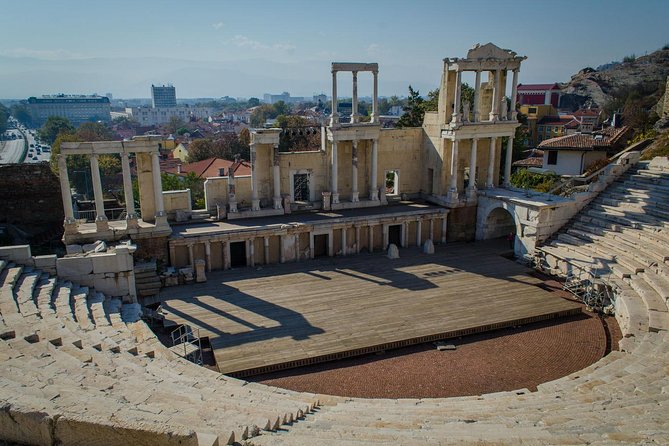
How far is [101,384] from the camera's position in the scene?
29.1 feet

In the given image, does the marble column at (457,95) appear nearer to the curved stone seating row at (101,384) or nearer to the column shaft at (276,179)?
the column shaft at (276,179)

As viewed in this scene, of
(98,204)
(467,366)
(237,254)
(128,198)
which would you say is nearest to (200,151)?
(237,254)

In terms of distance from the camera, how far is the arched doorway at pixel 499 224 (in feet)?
80.6

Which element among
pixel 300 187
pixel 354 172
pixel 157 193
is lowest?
pixel 300 187

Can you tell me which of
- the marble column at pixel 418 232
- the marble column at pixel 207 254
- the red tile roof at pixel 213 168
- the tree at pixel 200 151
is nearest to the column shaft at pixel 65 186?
the marble column at pixel 207 254

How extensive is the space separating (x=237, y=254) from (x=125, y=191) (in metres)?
4.85

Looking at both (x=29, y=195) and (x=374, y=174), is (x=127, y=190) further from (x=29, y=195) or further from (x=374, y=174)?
(x=374, y=174)

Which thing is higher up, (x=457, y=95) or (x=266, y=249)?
(x=457, y=95)

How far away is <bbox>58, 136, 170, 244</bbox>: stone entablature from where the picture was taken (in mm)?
18766

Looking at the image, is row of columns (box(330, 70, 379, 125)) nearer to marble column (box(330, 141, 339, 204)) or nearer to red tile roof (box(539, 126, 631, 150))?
marble column (box(330, 141, 339, 204))

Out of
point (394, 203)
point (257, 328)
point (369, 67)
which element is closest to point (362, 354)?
point (257, 328)

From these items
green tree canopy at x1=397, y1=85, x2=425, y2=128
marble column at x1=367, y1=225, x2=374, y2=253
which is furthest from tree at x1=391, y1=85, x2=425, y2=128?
marble column at x1=367, y1=225, x2=374, y2=253

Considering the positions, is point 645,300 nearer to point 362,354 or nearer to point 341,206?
point 362,354

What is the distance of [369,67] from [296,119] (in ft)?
127
